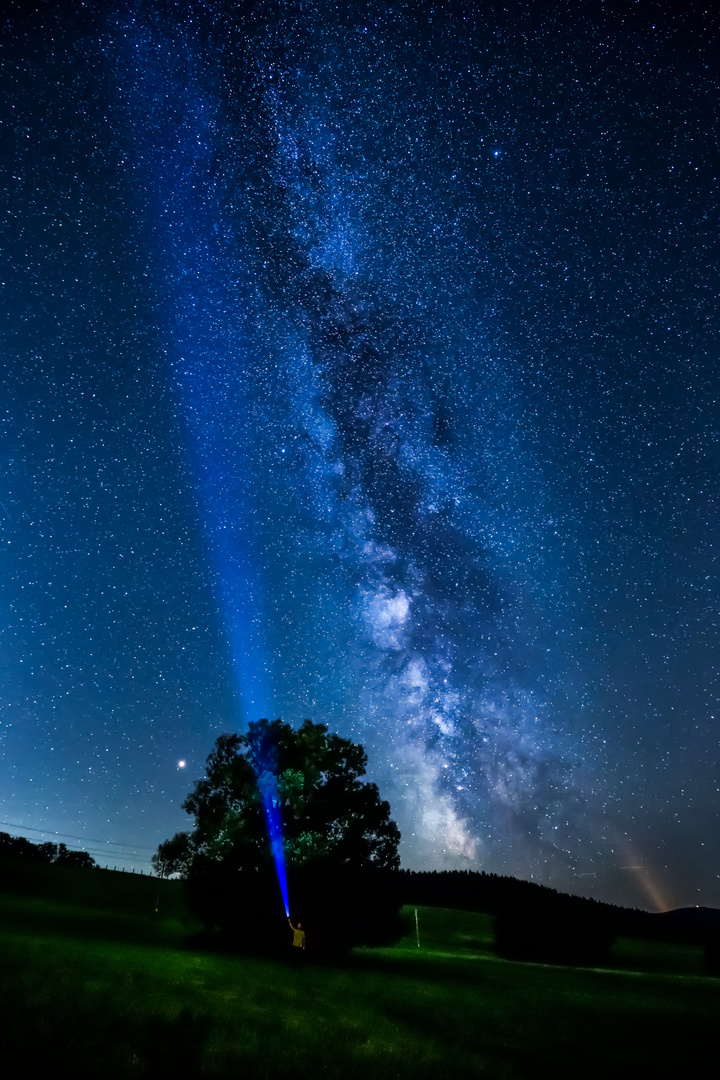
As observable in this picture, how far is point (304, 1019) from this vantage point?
13797mm

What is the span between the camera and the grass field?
10.5 meters

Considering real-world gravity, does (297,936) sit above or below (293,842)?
below

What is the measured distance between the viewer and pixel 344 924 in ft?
87.6

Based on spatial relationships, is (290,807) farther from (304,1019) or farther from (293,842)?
(304,1019)

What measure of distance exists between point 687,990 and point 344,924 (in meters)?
18.2

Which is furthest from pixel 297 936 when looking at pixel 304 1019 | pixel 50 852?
pixel 50 852

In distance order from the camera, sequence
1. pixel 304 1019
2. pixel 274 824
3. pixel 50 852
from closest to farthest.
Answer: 1. pixel 304 1019
2. pixel 274 824
3. pixel 50 852

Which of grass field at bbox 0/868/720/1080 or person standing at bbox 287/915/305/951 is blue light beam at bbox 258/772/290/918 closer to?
person standing at bbox 287/915/305/951

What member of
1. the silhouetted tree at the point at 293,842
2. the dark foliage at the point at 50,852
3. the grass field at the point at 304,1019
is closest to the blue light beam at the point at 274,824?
the silhouetted tree at the point at 293,842

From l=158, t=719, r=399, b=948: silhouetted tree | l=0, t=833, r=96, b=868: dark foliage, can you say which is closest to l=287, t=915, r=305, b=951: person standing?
l=158, t=719, r=399, b=948: silhouetted tree

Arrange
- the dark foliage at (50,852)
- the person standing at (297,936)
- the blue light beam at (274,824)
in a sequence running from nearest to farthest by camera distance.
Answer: the person standing at (297,936), the blue light beam at (274,824), the dark foliage at (50,852)

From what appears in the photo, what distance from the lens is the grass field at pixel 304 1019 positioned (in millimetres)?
10453

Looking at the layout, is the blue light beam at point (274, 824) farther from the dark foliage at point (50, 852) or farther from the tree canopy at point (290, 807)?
the dark foliage at point (50, 852)

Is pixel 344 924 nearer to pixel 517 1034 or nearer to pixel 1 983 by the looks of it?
pixel 517 1034
